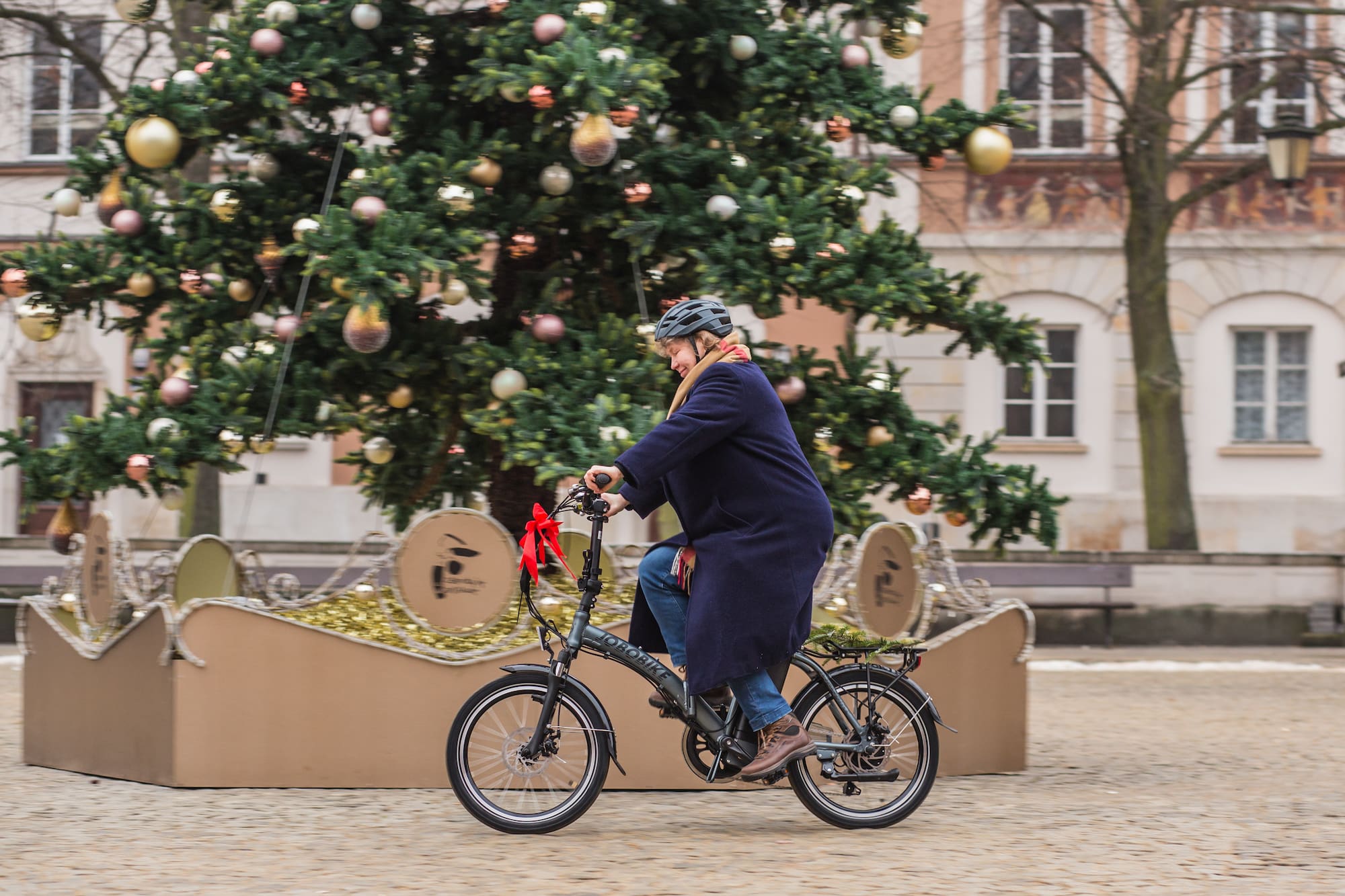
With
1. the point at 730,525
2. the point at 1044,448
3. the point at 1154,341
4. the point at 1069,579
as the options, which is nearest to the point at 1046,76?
the point at 1044,448

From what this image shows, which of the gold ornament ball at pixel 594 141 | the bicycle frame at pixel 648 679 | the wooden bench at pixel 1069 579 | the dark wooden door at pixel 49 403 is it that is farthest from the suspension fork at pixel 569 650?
the dark wooden door at pixel 49 403

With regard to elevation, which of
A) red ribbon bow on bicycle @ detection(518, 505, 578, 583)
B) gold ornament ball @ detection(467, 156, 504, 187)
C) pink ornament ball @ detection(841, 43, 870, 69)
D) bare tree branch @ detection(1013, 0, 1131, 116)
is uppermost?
bare tree branch @ detection(1013, 0, 1131, 116)

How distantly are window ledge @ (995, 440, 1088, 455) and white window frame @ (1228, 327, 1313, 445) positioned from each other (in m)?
2.06

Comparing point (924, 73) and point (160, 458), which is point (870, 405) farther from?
point (924, 73)

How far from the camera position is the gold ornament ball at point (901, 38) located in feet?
27.6

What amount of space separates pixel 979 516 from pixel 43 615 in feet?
14.1

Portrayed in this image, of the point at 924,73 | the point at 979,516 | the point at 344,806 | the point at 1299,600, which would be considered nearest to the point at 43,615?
the point at 344,806

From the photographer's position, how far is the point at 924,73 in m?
22.2

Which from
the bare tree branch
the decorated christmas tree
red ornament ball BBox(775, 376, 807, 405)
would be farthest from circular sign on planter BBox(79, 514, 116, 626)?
the bare tree branch

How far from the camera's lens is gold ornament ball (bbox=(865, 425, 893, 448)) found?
8102mm

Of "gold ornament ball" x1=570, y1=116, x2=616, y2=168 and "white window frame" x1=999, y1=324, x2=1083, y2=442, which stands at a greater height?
"gold ornament ball" x1=570, y1=116, x2=616, y2=168

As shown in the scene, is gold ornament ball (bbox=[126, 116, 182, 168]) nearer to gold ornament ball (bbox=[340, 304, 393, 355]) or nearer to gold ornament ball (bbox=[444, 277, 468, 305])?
gold ornament ball (bbox=[340, 304, 393, 355])

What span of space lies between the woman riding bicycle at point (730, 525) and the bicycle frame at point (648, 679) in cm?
8

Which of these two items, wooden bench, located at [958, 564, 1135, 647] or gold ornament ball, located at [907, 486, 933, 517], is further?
wooden bench, located at [958, 564, 1135, 647]
